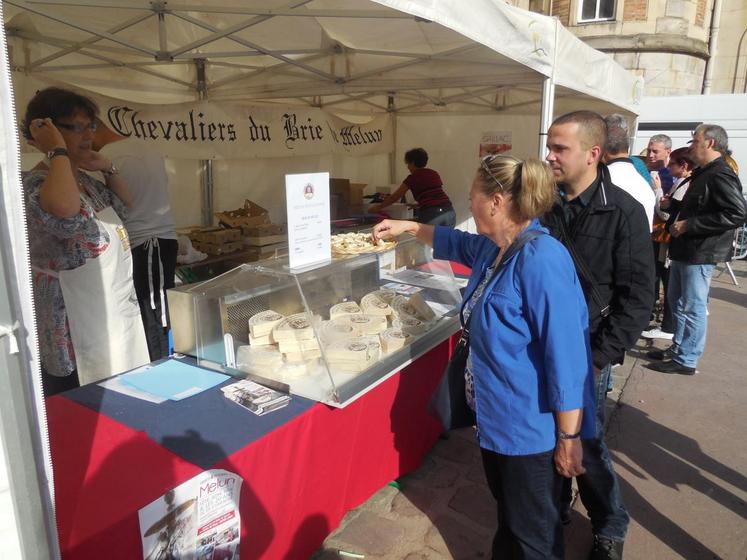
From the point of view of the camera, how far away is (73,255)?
210cm

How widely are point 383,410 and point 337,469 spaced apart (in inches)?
13.2

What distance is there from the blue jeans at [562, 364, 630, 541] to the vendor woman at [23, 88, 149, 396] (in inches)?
79.4

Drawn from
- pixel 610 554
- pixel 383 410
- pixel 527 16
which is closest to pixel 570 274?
pixel 383 410

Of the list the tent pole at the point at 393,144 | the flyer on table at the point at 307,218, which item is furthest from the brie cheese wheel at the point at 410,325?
the tent pole at the point at 393,144

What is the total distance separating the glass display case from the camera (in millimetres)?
2035

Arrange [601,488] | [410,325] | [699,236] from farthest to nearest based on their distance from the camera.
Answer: [699,236], [410,325], [601,488]

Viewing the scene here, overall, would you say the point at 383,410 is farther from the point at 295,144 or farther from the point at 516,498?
the point at 295,144

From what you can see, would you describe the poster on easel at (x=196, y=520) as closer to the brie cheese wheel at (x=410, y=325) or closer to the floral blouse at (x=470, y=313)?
the floral blouse at (x=470, y=313)

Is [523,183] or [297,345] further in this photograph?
[297,345]

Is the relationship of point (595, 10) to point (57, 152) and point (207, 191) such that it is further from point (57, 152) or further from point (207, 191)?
point (57, 152)

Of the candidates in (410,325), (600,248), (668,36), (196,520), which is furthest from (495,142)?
(668,36)

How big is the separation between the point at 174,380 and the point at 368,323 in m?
0.84

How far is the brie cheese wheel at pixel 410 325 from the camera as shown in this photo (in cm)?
253

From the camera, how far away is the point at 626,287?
1.94 m
